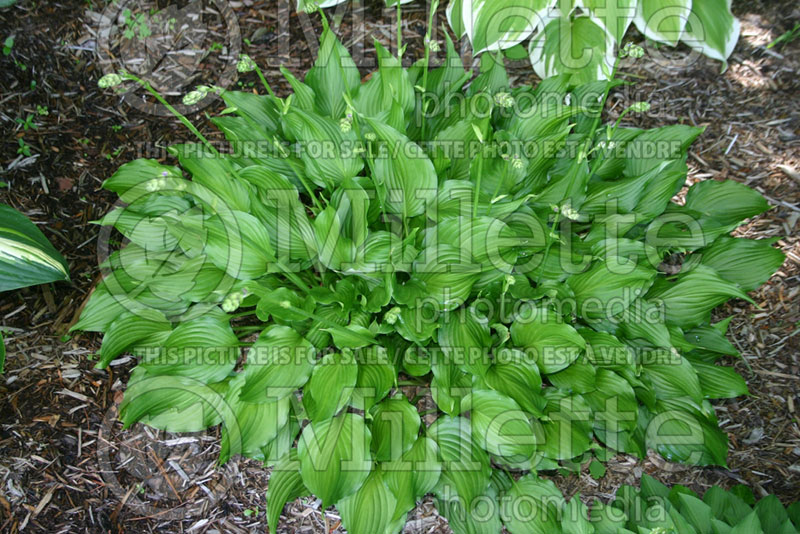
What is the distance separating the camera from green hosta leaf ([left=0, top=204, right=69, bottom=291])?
2047 millimetres

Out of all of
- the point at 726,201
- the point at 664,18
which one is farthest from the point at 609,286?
the point at 664,18

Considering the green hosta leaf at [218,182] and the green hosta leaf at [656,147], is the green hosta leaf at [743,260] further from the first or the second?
the green hosta leaf at [218,182]

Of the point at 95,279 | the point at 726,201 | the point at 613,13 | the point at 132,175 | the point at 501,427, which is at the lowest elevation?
the point at 501,427

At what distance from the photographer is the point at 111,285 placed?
7.18ft

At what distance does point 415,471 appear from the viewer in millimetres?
1982

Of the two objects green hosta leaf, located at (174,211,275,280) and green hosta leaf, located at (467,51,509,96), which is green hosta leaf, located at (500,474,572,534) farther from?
green hosta leaf, located at (467,51,509,96)

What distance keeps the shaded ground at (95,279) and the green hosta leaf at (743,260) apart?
388 mm

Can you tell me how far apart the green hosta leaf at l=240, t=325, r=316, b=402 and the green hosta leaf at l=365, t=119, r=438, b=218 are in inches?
24.8

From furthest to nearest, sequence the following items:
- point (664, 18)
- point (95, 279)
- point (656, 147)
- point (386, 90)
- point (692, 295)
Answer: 1. point (664, 18)
2. point (95, 279)
3. point (656, 147)
4. point (386, 90)
5. point (692, 295)

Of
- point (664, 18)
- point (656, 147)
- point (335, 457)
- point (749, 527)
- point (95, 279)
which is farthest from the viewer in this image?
point (664, 18)

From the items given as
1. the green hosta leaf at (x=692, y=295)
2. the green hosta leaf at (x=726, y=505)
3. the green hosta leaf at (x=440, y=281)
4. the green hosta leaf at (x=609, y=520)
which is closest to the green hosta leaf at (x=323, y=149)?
the green hosta leaf at (x=440, y=281)

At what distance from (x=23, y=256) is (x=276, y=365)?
103 centimetres

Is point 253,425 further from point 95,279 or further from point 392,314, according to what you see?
point 95,279

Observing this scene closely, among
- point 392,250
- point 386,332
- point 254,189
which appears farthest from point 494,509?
point 254,189
